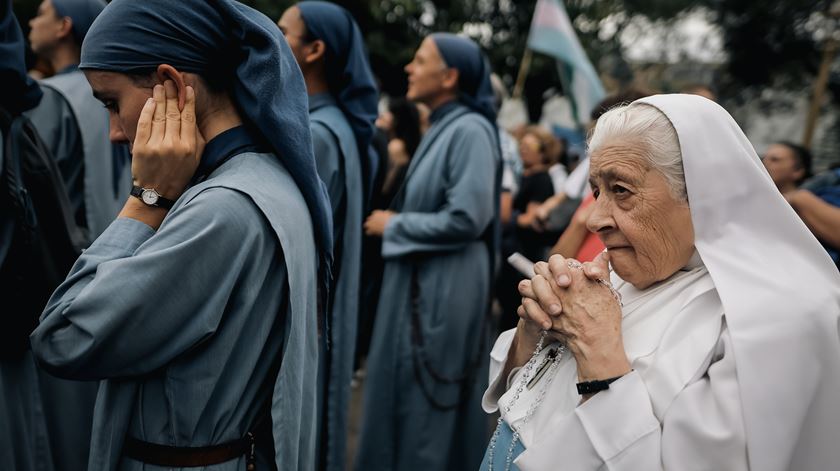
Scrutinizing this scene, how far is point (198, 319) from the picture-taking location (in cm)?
149

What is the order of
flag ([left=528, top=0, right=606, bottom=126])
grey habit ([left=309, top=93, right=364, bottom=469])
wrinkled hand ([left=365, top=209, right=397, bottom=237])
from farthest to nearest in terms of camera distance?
flag ([left=528, top=0, right=606, bottom=126])
wrinkled hand ([left=365, top=209, right=397, bottom=237])
grey habit ([left=309, top=93, right=364, bottom=469])

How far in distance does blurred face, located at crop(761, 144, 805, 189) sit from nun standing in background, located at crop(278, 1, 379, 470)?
2791 millimetres

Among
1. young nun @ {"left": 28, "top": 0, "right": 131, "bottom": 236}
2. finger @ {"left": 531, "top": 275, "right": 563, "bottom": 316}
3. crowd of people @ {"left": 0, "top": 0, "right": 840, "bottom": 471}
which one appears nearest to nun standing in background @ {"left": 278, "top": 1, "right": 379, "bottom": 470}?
crowd of people @ {"left": 0, "top": 0, "right": 840, "bottom": 471}

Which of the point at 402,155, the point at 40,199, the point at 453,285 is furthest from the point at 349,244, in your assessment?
the point at 402,155

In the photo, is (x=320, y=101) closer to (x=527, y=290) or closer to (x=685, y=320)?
(x=527, y=290)

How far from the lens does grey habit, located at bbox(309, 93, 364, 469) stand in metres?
2.86

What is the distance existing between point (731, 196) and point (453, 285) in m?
2.22

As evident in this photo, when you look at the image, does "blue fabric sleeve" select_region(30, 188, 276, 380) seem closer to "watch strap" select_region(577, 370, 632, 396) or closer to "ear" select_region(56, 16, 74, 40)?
"watch strap" select_region(577, 370, 632, 396)

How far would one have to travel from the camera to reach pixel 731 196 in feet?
4.93

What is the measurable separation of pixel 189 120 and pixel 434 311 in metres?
2.21

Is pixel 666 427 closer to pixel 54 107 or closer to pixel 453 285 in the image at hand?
pixel 453 285

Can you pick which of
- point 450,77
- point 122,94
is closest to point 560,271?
point 122,94

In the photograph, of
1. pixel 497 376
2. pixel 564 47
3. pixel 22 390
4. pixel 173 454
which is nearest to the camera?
pixel 173 454

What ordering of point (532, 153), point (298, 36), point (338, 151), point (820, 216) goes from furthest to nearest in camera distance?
point (532, 153)
point (820, 216)
point (298, 36)
point (338, 151)
